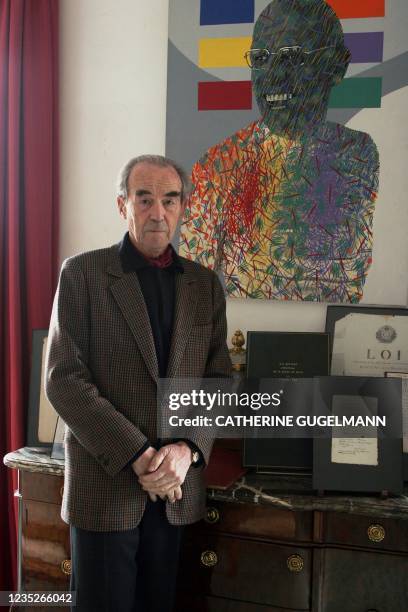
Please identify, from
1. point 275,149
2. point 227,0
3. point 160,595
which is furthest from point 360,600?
Answer: point 227,0

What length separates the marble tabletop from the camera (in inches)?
66.4

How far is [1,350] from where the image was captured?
2.37 meters

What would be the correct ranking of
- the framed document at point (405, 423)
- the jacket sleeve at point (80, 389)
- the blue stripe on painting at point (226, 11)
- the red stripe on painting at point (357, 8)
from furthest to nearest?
the blue stripe on painting at point (226, 11) → the red stripe on painting at point (357, 8) → the framed document at point (405, 423) → the jacket sleeve at point (80, 389)

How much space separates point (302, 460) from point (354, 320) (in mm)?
498

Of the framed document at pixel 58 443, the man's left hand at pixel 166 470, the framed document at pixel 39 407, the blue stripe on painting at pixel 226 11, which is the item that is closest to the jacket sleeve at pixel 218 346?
the man's left hand at pixel 166 470

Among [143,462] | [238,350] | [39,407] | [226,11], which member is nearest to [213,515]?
[143,462]

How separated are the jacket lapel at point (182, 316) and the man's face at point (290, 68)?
0.72 metres

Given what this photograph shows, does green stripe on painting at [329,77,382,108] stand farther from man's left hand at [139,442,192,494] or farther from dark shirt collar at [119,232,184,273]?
man's left hand at [139,442,192,494]

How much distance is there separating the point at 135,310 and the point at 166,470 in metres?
0.41

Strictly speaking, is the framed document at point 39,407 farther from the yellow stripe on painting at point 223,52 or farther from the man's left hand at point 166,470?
the yellow stripe on painting at point 223,52

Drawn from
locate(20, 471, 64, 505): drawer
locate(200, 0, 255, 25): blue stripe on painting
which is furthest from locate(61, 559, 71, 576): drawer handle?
locate(200, 0, 255, 25): blue stripe on painting

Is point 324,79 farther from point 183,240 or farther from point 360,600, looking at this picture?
point 360,600

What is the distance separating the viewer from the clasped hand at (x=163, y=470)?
1585mm

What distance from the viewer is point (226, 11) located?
86.3 inches
